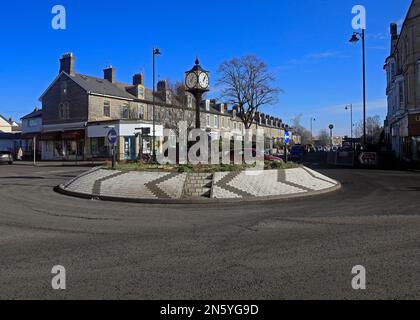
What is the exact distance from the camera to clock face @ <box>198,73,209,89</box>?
52.7 feet

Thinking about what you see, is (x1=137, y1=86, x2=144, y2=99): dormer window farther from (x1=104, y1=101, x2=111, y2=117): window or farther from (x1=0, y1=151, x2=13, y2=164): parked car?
(x1=0, y1=151, x2=13, y2=164): parked car

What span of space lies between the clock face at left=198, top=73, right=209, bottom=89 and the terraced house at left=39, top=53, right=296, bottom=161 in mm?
26536

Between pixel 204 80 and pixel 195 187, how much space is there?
4957mm

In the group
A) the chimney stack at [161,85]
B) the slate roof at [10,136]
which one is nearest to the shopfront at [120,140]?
the chimney stack at [161,85]

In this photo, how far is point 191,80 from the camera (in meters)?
16.2

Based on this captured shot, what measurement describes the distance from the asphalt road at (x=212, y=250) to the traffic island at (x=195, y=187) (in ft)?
5.16

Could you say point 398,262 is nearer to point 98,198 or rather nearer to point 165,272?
point 165,272

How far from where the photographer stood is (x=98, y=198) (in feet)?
45.5

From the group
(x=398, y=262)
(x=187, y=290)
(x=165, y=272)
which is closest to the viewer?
(x=187, y=290)

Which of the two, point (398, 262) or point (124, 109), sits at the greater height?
point (124, 109)
